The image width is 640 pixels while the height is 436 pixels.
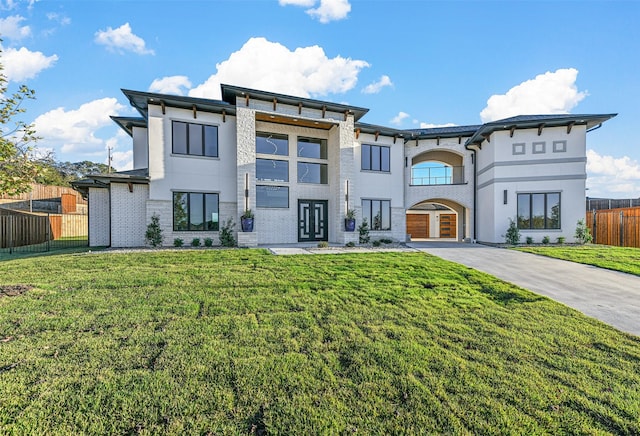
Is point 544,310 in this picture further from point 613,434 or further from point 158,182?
point 158,182

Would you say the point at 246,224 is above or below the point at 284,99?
below

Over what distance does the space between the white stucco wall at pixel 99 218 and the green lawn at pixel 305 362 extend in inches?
325

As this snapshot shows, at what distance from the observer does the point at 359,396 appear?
7.62 feet

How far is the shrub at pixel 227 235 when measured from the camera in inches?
487

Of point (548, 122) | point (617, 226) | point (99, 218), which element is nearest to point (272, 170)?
point (99, 218)

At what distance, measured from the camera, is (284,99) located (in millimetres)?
12422

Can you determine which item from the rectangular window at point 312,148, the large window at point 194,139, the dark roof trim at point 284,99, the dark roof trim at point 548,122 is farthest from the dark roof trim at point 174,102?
the dark roof trim at point 548,122

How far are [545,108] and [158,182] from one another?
21.7 meters

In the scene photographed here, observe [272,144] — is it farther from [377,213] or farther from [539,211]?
[539,211]

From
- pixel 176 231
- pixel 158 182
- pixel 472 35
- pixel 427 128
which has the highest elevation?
pixel 472 35

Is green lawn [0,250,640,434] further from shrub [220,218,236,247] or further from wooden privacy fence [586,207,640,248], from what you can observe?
wooden privacy fence [586,207,640,248]

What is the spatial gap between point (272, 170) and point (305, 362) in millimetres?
12181

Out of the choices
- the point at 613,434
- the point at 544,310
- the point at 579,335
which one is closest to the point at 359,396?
the point at 613,434

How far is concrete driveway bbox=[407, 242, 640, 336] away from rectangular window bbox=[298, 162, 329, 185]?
7.82 m
